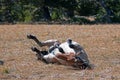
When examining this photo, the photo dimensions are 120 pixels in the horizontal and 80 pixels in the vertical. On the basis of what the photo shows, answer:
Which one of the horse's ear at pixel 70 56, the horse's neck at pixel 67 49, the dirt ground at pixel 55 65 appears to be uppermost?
the horse's neck at pixel 67 49

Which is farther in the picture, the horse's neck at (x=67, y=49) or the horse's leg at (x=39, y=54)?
the horse's leg at (x=39, y=54)

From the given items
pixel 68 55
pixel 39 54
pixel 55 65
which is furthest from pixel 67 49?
pixel 39 54

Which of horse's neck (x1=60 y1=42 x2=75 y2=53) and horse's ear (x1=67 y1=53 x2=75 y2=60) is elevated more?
horse's neck (x1=60 y1=42 x2=75 y2=53)

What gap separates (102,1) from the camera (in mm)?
28078

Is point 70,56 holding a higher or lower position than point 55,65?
higher

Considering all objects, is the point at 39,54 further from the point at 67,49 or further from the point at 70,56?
the point at 70,56

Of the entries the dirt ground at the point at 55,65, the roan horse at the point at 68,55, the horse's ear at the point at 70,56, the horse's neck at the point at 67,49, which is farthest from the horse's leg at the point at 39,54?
the horse's ear at the point at 70,56

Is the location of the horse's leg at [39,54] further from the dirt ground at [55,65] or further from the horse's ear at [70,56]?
the horse's ear at [70,56]

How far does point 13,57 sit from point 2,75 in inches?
86.9

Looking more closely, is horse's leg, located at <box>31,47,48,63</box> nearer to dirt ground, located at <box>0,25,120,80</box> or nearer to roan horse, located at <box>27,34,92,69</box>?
roan horse, located at <box>27,34,92,69</box>

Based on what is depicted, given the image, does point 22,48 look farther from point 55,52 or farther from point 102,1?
point 102,1

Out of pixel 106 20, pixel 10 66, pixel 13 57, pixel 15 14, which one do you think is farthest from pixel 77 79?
pixel 15 14

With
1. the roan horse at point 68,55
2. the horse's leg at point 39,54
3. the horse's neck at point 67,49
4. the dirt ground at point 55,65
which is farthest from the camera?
the horse's leg at point 39,54

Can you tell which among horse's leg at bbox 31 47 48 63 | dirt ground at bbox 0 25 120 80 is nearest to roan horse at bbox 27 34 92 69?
horse's leg at bbox 31 47 48 63
